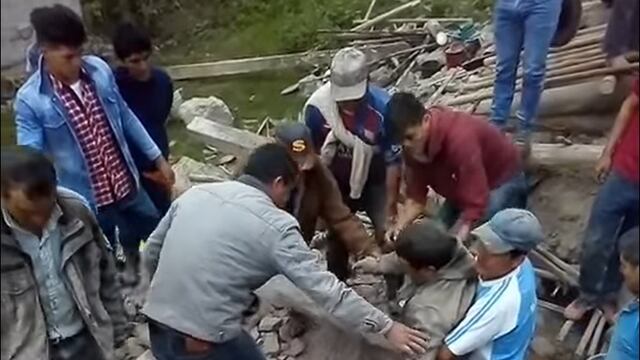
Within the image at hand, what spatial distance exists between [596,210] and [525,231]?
70 cm

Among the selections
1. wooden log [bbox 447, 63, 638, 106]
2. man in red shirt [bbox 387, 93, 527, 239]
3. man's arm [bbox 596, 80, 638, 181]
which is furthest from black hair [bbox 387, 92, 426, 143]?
wooden log [bbox 447, 63, 638, 106]

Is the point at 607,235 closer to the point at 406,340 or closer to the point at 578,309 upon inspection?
the point at 578,309

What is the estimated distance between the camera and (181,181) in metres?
7.11

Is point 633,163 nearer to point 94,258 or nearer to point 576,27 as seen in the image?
point 94,258

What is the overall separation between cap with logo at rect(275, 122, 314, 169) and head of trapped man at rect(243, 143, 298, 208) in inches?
23.4

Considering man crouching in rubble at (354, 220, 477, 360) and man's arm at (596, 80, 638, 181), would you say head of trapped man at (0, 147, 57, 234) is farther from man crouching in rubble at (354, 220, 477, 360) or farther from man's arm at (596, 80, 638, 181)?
man's arm at (596, 80, 638, 181)

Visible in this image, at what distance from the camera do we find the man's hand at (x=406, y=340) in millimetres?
3996

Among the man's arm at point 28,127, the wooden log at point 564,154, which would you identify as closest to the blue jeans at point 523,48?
the wooden log at point 564,154

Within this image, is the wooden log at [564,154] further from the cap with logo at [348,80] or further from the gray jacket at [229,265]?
the gray jacket at [229,265]

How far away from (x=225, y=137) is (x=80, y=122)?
3.57 metres

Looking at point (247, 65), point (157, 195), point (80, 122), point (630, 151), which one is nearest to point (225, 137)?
point (157, 195)

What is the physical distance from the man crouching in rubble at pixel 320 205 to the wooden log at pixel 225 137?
2.42 m

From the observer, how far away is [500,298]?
13.1 feet

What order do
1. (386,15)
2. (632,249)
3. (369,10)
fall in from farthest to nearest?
(369,10) → (386,15) → (632,249)
